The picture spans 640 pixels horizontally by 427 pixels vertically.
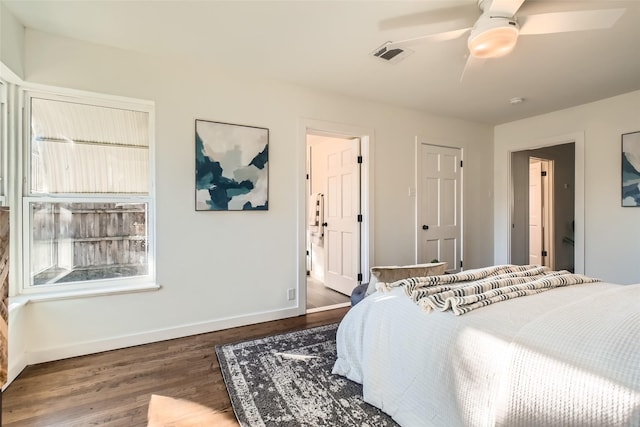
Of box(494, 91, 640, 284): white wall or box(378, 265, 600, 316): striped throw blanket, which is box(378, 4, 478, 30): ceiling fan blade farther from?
box(494, 91, 640, 284): white wall

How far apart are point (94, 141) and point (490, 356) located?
2992 millimetres

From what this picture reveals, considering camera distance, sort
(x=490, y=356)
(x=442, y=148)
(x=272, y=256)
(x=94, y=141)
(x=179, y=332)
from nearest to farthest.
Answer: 1. (x=490, y=356)
2. (x=94, y=141)
3. (x=179, y=332)
4. (x=272, y=256)
5. (x=442, y=148)

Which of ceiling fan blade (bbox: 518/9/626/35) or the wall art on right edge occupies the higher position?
ceiling fan blade (bbox: 518/9/626/35)

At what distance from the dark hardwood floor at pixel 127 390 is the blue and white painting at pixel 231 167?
1263 millimetres

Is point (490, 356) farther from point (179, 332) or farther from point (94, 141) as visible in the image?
point (94, 141)

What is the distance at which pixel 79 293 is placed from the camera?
232cm

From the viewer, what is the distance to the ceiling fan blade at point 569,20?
5.21 feet

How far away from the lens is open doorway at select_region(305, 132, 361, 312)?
12.2ft

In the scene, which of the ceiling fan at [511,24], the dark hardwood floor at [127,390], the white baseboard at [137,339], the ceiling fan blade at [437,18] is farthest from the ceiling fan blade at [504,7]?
the white baseboard at [137,339]

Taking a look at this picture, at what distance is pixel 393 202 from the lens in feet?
12.4

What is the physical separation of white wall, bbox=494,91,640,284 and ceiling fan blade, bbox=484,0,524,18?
2804 mm

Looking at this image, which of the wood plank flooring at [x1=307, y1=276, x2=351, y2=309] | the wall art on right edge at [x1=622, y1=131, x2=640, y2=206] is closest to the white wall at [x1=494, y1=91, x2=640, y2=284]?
the wall art on right edge at [x1=622, y1=131, x2=640, y2=206]

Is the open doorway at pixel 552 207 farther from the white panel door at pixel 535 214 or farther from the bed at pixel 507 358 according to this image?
the bed at pixel 507 358

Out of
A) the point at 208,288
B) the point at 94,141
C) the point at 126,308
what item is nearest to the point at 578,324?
the point at 208,288
